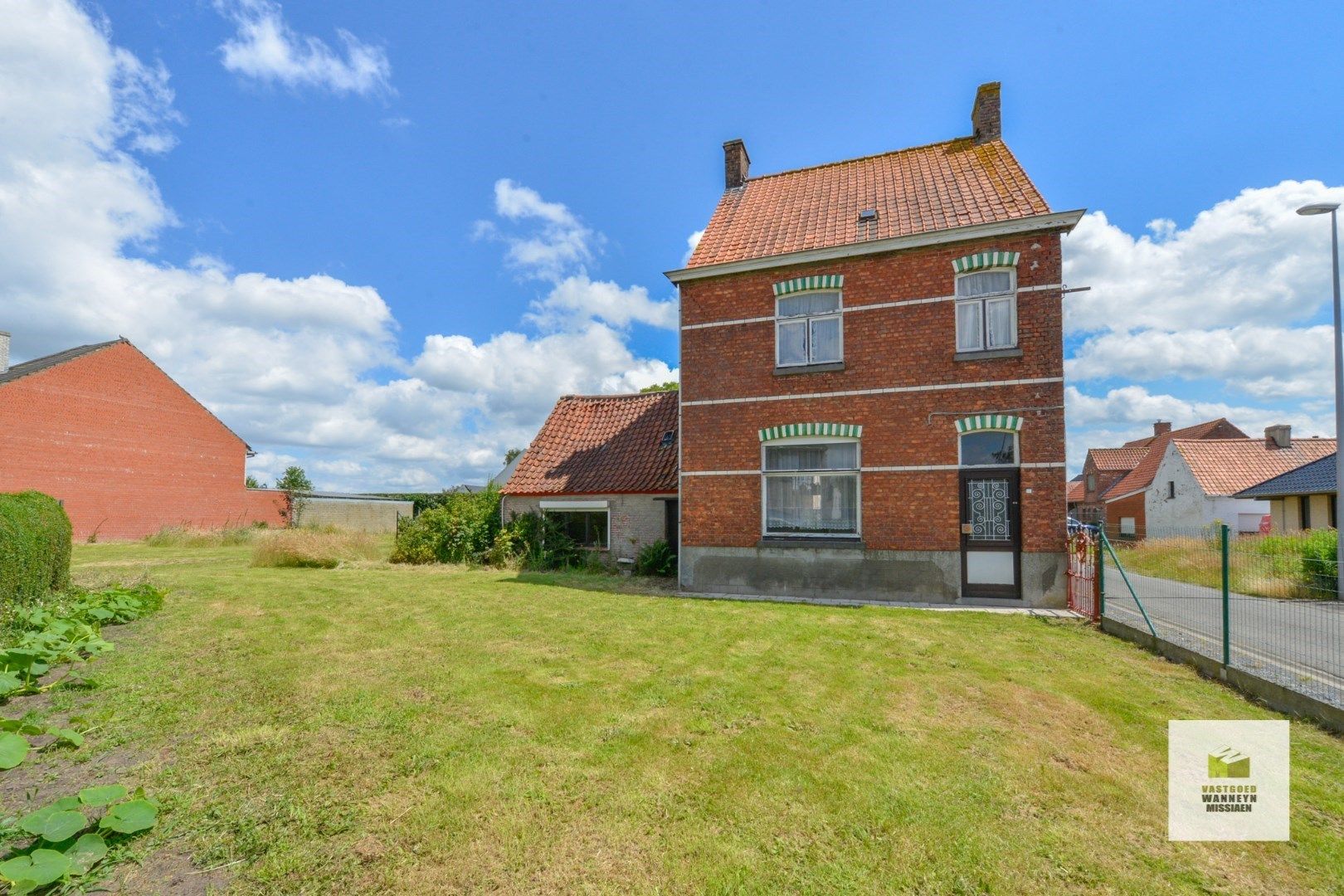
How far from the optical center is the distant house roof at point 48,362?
24016 millimetres

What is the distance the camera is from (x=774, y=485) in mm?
12406

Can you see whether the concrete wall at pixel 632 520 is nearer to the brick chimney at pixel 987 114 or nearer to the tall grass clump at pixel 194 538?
the brick chimney at pixel 987 114

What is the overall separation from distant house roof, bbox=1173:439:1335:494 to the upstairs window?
2534 cm

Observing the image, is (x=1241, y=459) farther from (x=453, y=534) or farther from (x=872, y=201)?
(x=453, y=534)

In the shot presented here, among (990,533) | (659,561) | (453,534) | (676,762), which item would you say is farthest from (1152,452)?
(676,762)

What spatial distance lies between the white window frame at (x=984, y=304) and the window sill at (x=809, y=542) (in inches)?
161

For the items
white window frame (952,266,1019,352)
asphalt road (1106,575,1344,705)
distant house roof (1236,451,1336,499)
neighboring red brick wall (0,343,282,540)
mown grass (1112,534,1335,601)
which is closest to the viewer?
asphalt road (1106,575,1344,705)

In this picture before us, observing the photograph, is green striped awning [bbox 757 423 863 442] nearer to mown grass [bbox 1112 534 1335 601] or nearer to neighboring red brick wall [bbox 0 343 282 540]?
mown grass [bbox 1112 534 1335 601]

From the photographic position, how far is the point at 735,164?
52.6 feet

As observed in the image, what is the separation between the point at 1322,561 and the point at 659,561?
10799mm

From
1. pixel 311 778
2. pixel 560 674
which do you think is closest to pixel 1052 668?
pixel 560 674

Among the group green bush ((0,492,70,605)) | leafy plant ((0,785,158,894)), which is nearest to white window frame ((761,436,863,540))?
leafy plant ((0,785,158,894))

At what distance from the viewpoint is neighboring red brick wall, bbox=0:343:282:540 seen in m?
23.0

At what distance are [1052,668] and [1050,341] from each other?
20.7 ft
